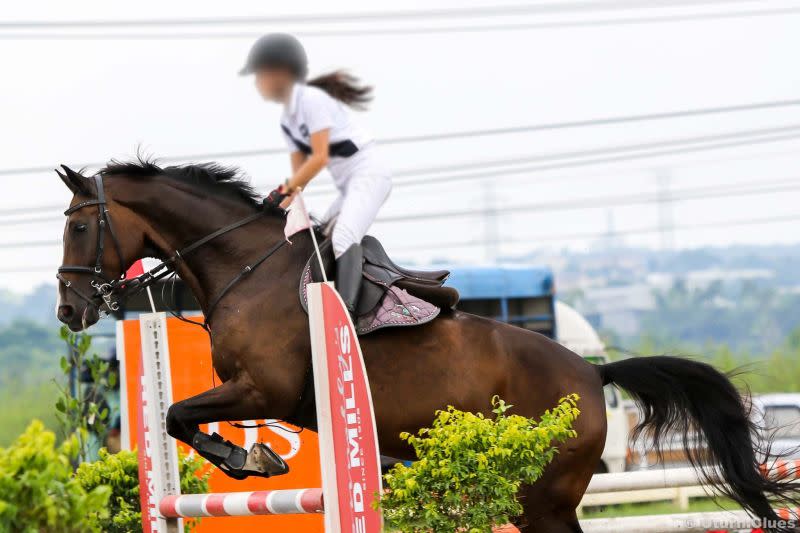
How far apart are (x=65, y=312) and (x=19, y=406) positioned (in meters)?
30.8

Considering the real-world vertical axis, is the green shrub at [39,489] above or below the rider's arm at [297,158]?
below

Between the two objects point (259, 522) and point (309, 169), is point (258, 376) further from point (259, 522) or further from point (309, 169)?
point (259, 522)

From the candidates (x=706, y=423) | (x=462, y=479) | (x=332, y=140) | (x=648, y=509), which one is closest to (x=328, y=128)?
(x=332, y=140)

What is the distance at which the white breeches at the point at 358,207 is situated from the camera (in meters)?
4.54

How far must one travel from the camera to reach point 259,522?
5.54 meters

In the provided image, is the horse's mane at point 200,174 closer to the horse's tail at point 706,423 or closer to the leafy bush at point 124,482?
the leafy bush at point 124,482

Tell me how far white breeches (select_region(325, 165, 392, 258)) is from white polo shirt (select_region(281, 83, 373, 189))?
0.06 meters

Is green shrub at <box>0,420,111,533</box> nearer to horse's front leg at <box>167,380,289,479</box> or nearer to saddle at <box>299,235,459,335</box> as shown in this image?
horse's front leg at <box>167,380,289,479</box>

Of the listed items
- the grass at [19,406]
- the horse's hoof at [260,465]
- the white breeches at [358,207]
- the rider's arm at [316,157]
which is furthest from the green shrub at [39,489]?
the grass at [19,406]

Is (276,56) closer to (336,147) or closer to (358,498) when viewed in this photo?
(336,147)

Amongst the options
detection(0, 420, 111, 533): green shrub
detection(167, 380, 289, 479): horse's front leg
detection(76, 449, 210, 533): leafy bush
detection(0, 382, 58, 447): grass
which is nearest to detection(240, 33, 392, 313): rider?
detection(167, 380, 289, 479): horse's front leg

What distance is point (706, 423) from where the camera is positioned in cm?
505

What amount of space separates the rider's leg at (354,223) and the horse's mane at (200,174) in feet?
1.93

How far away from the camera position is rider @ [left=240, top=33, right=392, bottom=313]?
4.32 metres
